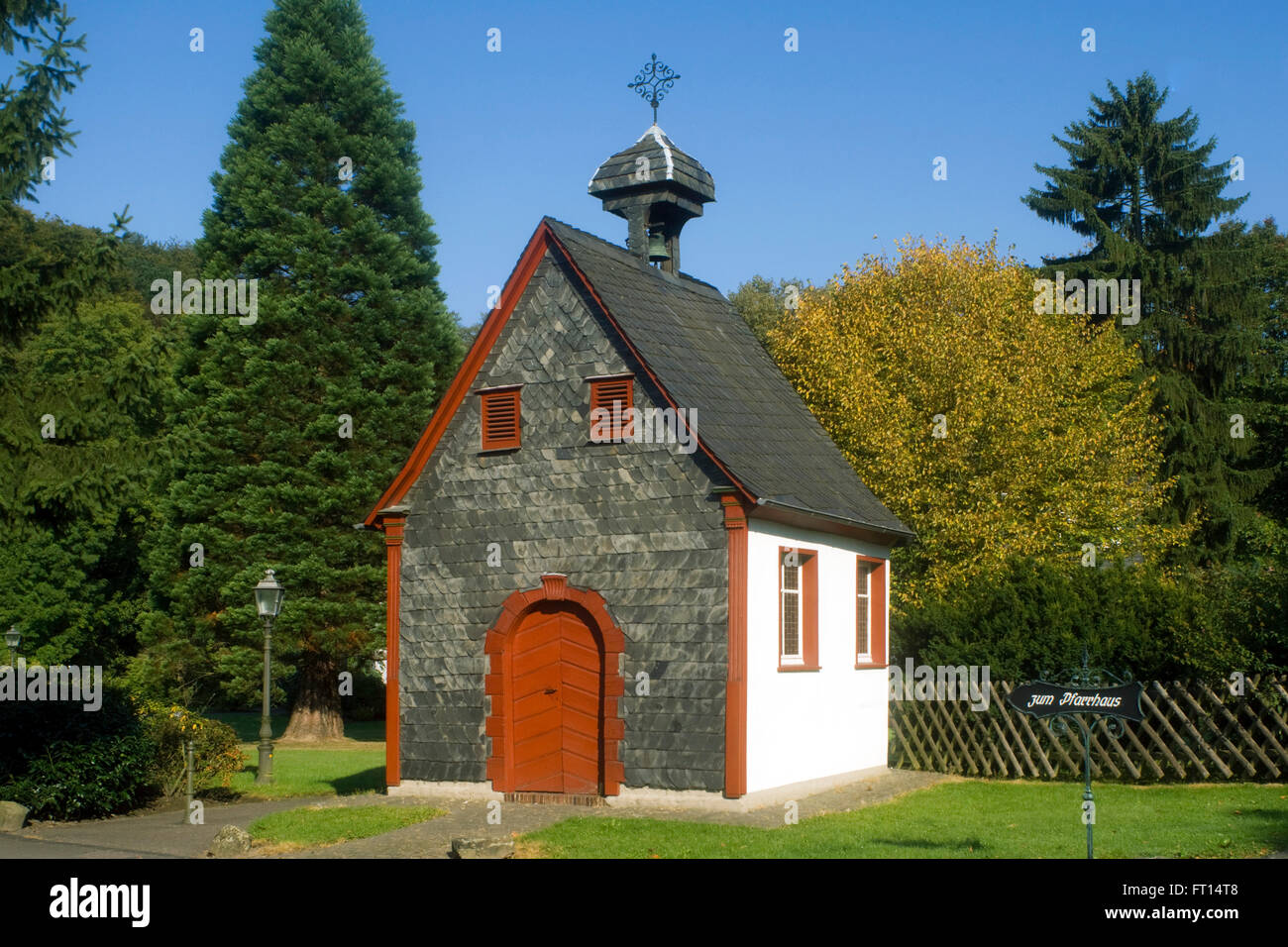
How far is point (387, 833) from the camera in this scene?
15602mm

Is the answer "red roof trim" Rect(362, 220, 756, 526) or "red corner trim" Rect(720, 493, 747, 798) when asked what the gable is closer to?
"red roof trim" Rect(362, 220, 756, 526)

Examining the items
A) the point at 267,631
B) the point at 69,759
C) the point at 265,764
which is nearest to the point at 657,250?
the point at 267,631

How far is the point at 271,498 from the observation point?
32656 millimetres

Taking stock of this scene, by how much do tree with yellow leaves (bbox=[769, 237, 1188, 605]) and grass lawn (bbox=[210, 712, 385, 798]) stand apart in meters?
11.3

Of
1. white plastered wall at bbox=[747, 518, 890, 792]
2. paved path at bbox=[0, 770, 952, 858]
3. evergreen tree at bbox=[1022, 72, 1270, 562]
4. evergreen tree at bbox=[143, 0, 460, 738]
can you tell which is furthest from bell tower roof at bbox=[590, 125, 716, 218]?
evergreen tree at bbox=[1022, 72, 1270, 562]

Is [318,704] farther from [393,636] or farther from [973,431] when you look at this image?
[973,431]

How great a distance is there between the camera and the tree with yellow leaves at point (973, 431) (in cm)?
2783

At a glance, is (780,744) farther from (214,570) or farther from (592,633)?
(214,570)

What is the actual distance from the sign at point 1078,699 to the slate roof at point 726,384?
5.69 metres

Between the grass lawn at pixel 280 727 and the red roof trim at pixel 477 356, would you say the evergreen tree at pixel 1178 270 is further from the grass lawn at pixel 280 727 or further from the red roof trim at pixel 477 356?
the red roof trim at pixel 477 356

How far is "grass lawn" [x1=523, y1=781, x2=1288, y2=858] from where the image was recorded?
44.2 ft

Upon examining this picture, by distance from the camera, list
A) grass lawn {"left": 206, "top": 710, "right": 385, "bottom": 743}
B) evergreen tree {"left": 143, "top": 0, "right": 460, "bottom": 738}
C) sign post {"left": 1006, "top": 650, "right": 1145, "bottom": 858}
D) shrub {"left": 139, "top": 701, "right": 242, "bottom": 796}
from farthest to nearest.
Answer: grass lawn {"left": 206, "top": 710, "right": 385, "bottom": 743}
evergreen tree {"left": 143, "top": 0, "right": 460, "bottom": 738}
shrub {"left": 139, "top": 701, "right": 242, "bottom": 796}
sign post {"left": 1006, "top": 650, "right": 1145, "bottom": 858}

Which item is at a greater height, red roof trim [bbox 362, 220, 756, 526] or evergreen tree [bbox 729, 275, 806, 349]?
evergreen tree [bbox 729, 275, 806, 349]
